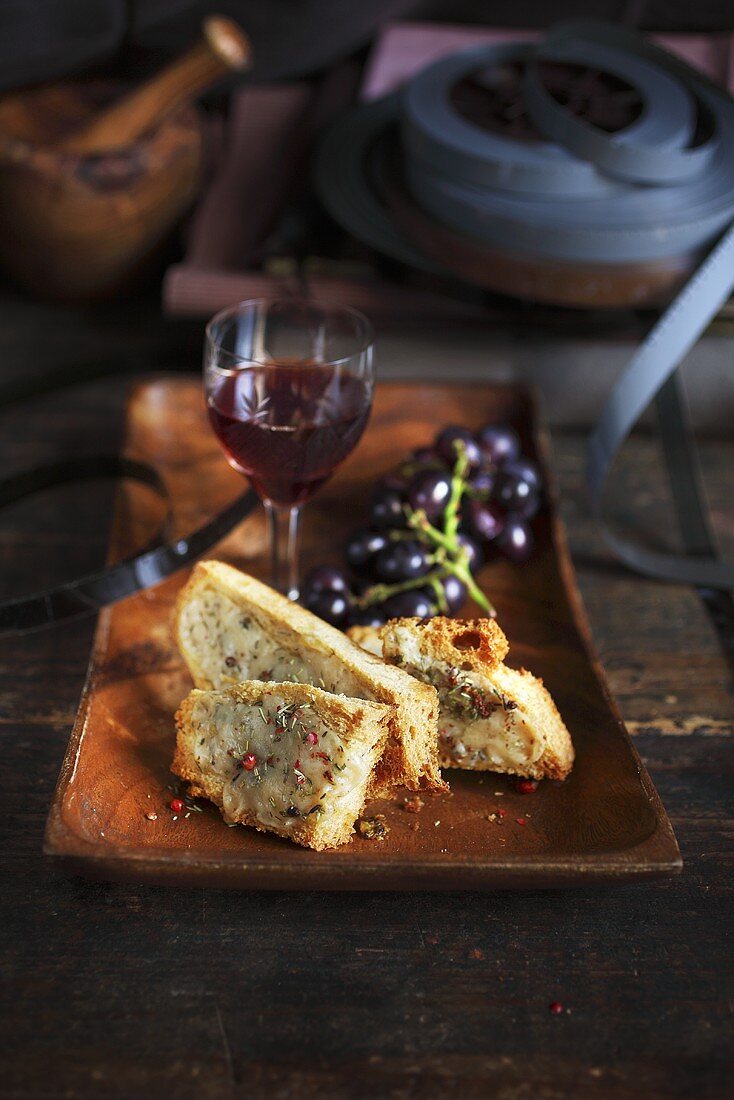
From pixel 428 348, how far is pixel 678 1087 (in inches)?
52.4

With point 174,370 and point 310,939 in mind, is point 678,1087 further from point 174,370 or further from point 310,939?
point 174,370

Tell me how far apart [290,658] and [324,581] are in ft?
0.81

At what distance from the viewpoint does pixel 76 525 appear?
183 centimetres

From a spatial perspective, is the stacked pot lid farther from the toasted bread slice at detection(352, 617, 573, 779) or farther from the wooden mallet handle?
the toasted bread slice at detection(352, 617, 573, 779)

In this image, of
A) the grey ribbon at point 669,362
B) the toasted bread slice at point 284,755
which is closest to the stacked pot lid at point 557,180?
the grey ribbon at point 669,362

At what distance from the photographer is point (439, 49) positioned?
8.23 feet

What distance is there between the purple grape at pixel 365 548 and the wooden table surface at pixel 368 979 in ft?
1.41

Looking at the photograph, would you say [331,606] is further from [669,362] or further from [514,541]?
[669,362]

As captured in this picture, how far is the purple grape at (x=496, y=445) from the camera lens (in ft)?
5.85

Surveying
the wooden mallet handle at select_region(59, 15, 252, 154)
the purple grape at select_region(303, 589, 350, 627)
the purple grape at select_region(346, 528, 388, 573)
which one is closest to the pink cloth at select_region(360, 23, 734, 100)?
the wooden mallet handle at select_region(59, 15, 252, 154)

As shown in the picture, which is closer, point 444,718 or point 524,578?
point 444,718

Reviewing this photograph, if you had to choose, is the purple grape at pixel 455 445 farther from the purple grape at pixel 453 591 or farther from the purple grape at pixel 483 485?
the purple grape at pixel 453 591

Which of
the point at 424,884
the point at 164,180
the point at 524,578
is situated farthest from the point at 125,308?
the point at 424,884

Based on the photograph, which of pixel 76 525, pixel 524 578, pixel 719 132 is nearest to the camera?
pixel 524 578
